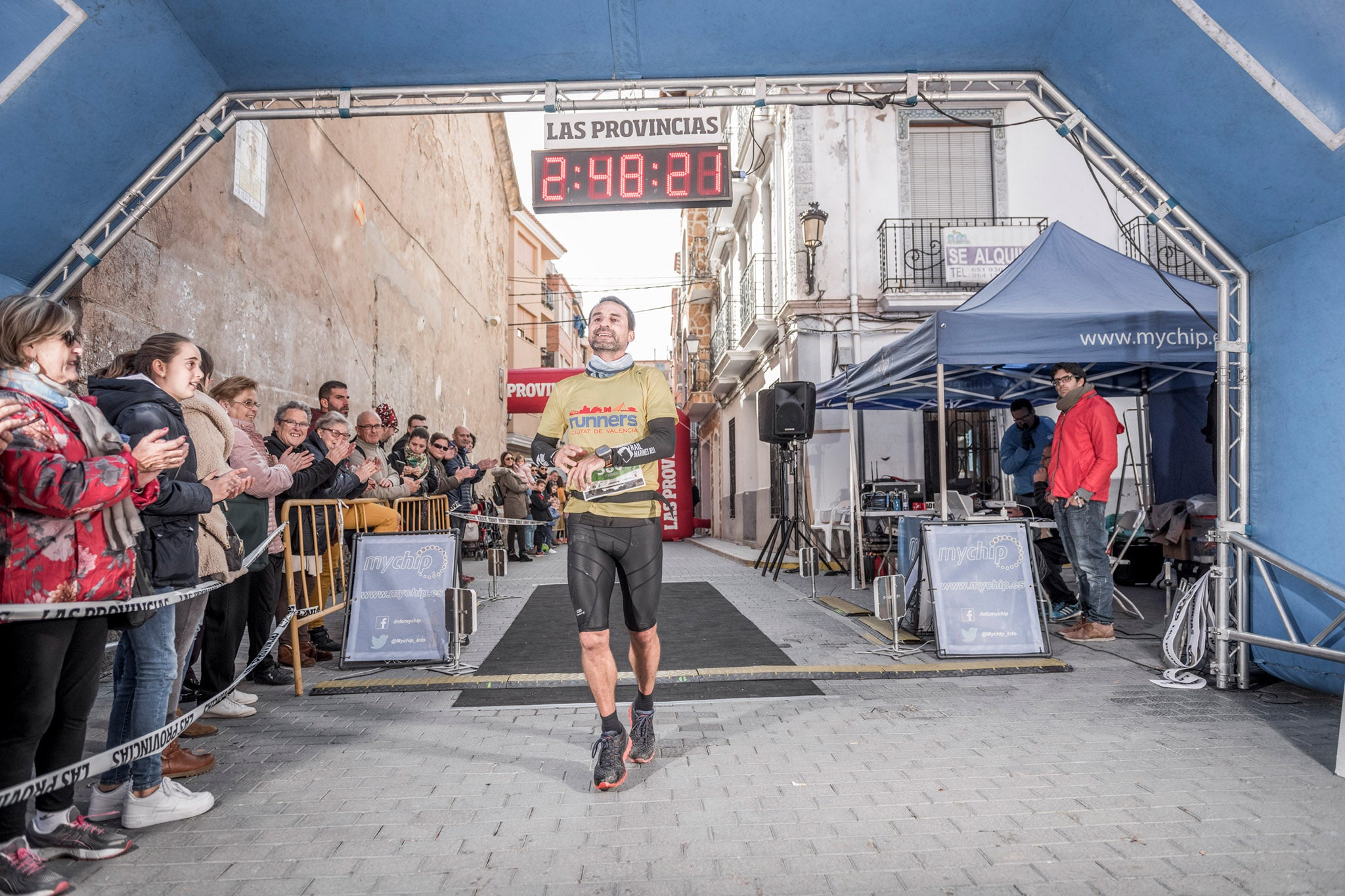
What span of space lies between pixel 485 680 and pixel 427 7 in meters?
3.92

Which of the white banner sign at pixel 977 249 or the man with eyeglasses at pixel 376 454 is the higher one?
the white banner sign at pixel 977 249

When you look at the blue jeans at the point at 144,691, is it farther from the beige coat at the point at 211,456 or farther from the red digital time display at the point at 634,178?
the red digital time display at the point at 634,178

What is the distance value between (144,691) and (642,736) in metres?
1.99

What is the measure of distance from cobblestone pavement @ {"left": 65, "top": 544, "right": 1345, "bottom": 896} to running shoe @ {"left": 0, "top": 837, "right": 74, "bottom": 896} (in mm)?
92

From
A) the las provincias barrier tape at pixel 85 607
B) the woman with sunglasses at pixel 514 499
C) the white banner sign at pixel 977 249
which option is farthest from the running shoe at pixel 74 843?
the white banner sign at pixel 977 249

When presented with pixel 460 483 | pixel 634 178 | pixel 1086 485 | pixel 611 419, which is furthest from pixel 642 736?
pixel 460 483

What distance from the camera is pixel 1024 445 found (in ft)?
29.3

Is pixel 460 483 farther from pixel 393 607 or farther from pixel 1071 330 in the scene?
pixel 1071 330

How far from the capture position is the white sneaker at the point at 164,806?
3197 millimetres

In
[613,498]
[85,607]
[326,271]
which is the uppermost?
[326,271]

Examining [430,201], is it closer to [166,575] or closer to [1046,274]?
[1046,274]

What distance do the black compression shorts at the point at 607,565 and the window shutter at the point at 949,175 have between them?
12.6 metres

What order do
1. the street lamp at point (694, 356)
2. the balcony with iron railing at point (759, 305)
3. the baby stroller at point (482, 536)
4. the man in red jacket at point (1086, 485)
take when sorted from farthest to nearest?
the street lamp at point (694, 356) < the balcony with iron railing at point (759, 305) < the baby stroller at point (482, 536) < the man in red jacket at point (1086, 485)

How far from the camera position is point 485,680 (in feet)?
18.1
